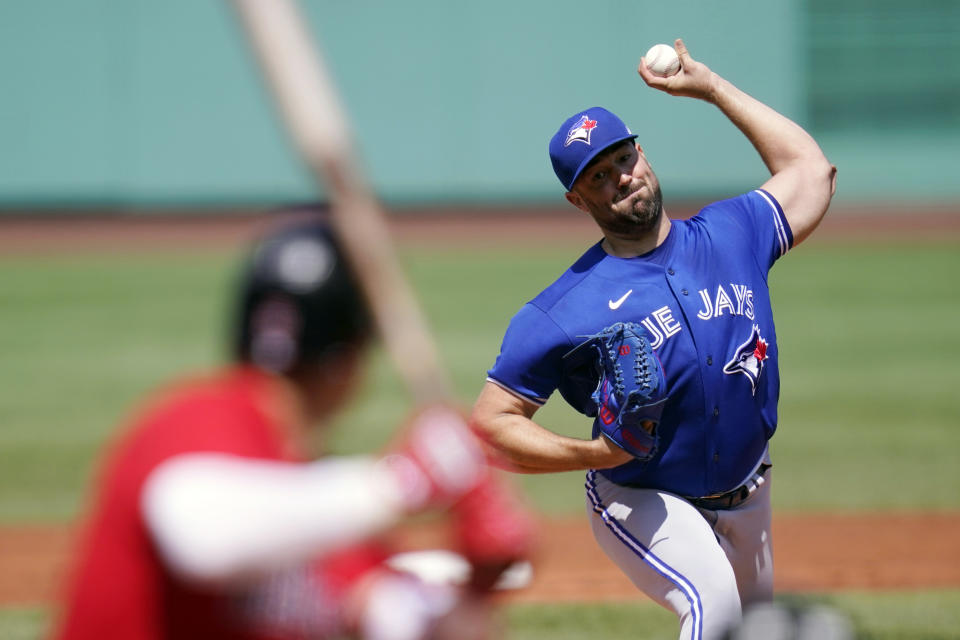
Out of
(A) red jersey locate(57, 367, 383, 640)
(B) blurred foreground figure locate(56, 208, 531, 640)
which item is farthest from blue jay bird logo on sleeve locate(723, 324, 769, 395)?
(A) red jersey locate(57, 367, 383, 640)

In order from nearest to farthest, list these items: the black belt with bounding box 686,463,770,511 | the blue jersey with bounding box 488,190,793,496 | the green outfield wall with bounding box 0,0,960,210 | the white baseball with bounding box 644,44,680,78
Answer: the blue jersey with bounding box 488,190,793,496, the black belt with bounding box 686,463,770,511, the white baseball with bounding box 644,44,680,78, the green outfield wall with bounding box 0,0,960,210

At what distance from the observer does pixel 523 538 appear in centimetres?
211

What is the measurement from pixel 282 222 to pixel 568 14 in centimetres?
2548

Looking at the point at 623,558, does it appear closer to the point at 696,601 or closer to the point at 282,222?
the point at 696,601

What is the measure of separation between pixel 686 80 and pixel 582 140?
0.70m

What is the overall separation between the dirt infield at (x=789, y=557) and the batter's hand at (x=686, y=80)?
2.85 metres

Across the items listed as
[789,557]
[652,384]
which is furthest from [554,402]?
[652,384]

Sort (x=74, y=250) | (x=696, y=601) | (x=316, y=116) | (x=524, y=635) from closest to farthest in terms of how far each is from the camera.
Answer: (x=316, y=116) < (x=696, y=601) < (x=524, y=635) < (x=74, y=250)

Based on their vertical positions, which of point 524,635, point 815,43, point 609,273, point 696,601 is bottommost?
point 524,635

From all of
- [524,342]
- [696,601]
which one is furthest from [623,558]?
[524,342]

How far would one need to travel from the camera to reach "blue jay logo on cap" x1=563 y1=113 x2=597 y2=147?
4047mm

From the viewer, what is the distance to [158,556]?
1883 millimetres

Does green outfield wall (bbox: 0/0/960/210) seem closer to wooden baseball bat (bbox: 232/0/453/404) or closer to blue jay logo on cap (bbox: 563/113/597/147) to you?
blue jay logo on cap (bbox: 563/113/597/147)

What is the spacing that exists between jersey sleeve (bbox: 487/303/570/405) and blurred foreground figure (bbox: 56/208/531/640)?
1.87m
